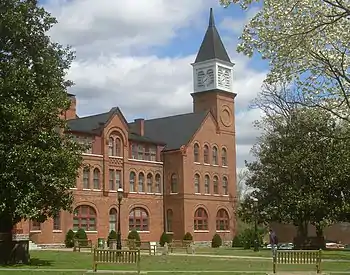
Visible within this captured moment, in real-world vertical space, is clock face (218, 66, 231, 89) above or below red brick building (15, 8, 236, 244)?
above

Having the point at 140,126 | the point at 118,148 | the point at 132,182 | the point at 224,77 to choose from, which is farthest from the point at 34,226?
the point at 224,77

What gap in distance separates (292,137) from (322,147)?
2600mm

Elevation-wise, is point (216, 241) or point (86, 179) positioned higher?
point (86, 179)

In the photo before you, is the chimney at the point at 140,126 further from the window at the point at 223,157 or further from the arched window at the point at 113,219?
the window at the point at 223,157

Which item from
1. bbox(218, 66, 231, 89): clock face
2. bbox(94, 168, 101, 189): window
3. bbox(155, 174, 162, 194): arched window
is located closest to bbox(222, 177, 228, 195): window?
bbox(155, 174, 162, 194): arched window

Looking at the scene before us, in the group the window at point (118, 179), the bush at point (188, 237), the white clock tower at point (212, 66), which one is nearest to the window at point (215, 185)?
the bush at point (188, 237)

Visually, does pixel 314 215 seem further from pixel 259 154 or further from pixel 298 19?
pixel 298 19

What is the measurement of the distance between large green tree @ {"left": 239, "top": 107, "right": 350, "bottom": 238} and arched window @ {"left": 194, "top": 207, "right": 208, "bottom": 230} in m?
14.9

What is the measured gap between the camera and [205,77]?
245 ft

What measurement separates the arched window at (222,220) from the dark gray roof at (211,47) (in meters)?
18.0

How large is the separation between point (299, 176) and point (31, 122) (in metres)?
26.6

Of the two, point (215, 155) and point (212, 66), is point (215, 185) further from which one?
point (212, 66)

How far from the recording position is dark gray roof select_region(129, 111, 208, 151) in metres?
69.5

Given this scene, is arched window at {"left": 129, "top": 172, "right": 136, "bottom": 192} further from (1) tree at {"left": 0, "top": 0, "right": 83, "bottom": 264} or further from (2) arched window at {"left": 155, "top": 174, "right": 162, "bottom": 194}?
(1) tree at {"left": 0, "top": 0, "right": 83, "bottom": 264}
